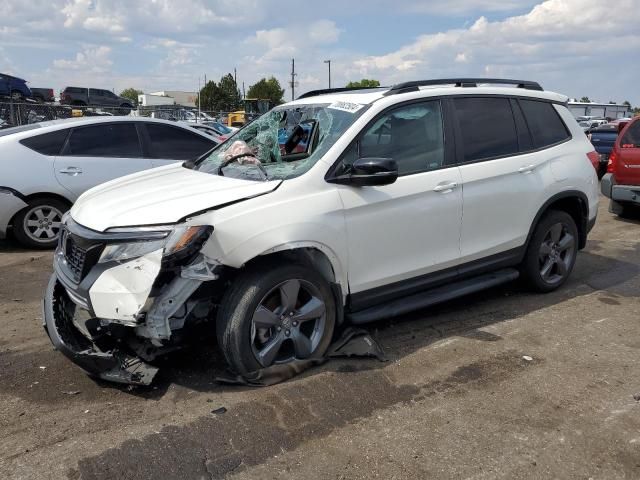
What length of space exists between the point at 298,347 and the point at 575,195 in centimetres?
324

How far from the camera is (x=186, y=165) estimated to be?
15.7ft

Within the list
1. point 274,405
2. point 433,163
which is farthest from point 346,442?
point 433,163

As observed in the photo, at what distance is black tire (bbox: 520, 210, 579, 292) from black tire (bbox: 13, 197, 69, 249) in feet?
→ 18.0

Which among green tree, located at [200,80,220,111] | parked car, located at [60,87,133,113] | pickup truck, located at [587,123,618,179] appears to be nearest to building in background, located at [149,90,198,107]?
green tree, located at [200,80,220,111]

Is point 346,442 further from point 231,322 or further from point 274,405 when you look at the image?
point 231,322

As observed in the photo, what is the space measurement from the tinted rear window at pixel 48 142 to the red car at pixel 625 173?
8.18 metres

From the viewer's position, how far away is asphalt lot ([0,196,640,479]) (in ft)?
9.34

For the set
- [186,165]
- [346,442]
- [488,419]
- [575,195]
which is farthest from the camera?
[575,195]

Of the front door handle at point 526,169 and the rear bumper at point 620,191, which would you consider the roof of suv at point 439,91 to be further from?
the rear bumper at point 620,191

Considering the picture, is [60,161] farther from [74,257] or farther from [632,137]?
[632,137]

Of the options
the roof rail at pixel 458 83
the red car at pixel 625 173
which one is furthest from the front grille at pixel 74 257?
the red car at pixel 625 173

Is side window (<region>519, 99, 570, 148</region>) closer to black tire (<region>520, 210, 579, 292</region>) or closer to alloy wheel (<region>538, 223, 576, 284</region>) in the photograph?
A: black tire (<region>520, 210, 579, 292</region>)

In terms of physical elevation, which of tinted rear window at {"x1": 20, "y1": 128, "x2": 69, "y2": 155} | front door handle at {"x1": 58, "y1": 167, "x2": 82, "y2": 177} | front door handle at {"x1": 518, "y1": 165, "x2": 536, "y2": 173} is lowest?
front door handle at {"x1": 58, "y1": 167, "x2": 82, "y2": 177}

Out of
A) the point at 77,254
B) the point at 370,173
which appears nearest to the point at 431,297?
the point at 370,173
